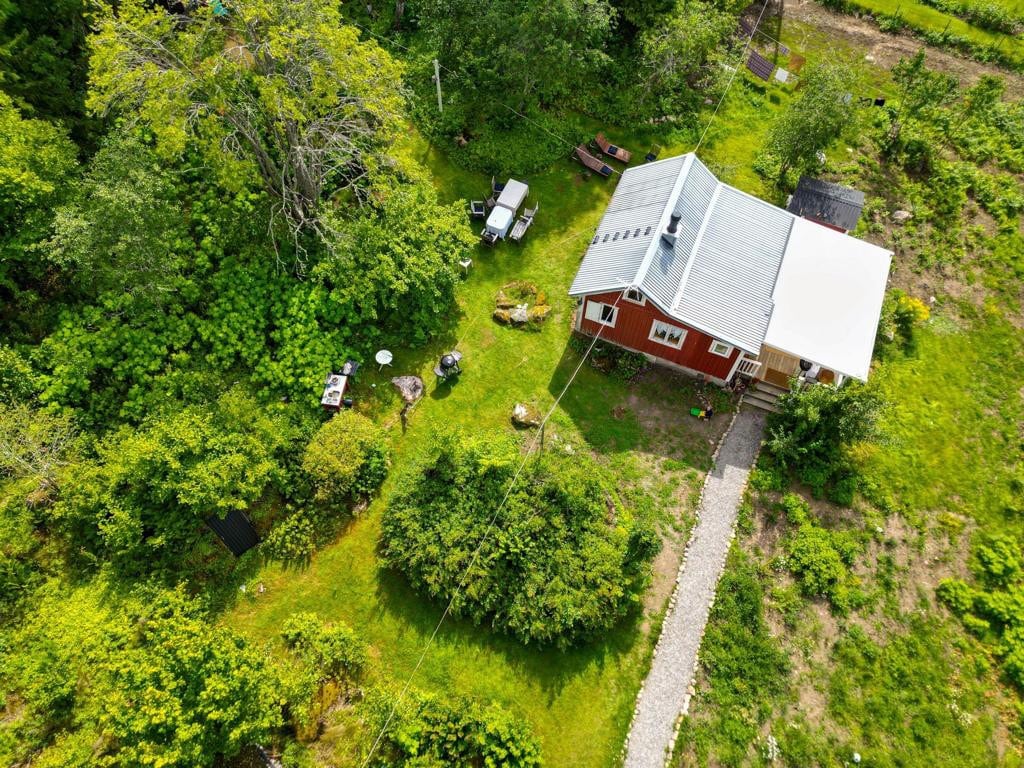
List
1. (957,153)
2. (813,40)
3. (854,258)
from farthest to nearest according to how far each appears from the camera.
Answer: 1. (813,40)
2. (957,153)
3. (854,258)

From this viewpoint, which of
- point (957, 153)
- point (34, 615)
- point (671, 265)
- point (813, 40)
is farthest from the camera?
point (813, 40)

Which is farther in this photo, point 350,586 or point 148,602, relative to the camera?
point 350,586

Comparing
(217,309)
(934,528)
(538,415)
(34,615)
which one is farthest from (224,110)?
(934,528)

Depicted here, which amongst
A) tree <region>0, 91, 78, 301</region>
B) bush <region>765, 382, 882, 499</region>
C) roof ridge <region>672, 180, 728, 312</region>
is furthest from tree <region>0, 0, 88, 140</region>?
bush <region>765, 382, 882, 499</region>

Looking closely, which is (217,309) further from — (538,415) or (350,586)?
(538,415)

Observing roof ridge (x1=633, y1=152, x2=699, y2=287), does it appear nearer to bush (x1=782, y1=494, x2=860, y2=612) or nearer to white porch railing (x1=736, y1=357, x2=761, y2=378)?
white porch railing (x1=736, y1=357, x2=761, y2=378)

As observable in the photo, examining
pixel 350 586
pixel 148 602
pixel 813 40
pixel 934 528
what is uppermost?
pixel 813 40

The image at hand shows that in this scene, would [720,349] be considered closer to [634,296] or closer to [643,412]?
[643,412]

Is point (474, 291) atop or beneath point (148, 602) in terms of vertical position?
atop
